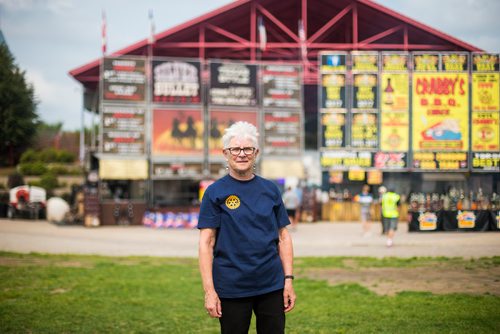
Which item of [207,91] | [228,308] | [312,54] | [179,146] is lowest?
[228,308]

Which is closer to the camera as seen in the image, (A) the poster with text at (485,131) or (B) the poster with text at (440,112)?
(A) the poster with text at (485,131)

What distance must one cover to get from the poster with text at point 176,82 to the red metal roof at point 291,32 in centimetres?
411

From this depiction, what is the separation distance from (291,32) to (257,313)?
31424 mm

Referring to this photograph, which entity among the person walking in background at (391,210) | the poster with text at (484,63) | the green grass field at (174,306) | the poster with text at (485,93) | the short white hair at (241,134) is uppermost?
the poster with text at (484,63)

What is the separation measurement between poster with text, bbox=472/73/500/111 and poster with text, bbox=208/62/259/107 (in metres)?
10.3

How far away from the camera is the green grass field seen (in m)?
7.77

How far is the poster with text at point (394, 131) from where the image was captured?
28625 millimetres

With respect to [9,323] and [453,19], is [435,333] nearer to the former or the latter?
[453,19]

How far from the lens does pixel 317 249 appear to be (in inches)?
738

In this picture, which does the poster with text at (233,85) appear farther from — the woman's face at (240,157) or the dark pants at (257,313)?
the dark pants at (257,313)

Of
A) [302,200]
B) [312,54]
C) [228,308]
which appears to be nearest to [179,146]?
[302,200]

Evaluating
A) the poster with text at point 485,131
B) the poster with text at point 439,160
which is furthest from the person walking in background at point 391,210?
the poster with text at point 439,160

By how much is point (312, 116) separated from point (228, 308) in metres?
42.1

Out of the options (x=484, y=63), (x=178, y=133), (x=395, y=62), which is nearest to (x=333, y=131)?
(x=395, y=62)
